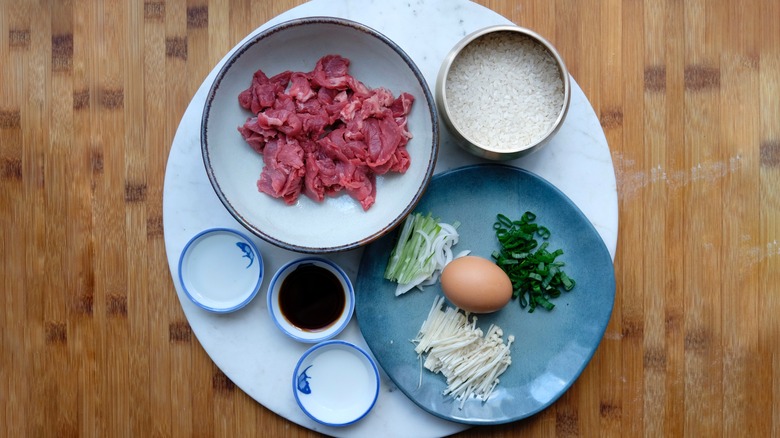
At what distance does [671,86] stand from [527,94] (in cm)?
55

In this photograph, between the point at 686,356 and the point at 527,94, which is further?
the point at 686,356

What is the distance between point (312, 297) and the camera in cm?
189

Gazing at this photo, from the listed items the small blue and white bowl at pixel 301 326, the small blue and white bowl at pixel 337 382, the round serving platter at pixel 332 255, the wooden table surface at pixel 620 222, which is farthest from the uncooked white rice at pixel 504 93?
the small blue and white bowl at pixel 337 382

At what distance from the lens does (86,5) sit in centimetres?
197

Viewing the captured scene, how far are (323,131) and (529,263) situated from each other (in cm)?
74

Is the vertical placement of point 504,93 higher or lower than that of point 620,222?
higher

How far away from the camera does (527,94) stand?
1804 mm

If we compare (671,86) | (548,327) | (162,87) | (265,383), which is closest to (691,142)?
(671,86)

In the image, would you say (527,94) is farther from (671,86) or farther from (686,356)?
(686,356)

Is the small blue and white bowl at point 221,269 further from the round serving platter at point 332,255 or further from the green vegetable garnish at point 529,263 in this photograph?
the green vegetable garnish at point 529,263

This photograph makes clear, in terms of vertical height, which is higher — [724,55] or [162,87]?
[724,55]

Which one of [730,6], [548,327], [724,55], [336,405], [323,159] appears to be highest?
[730,6]

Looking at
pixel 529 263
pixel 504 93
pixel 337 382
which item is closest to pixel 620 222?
pixel 529 263

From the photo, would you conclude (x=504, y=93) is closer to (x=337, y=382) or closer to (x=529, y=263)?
(x=529, y=263)
